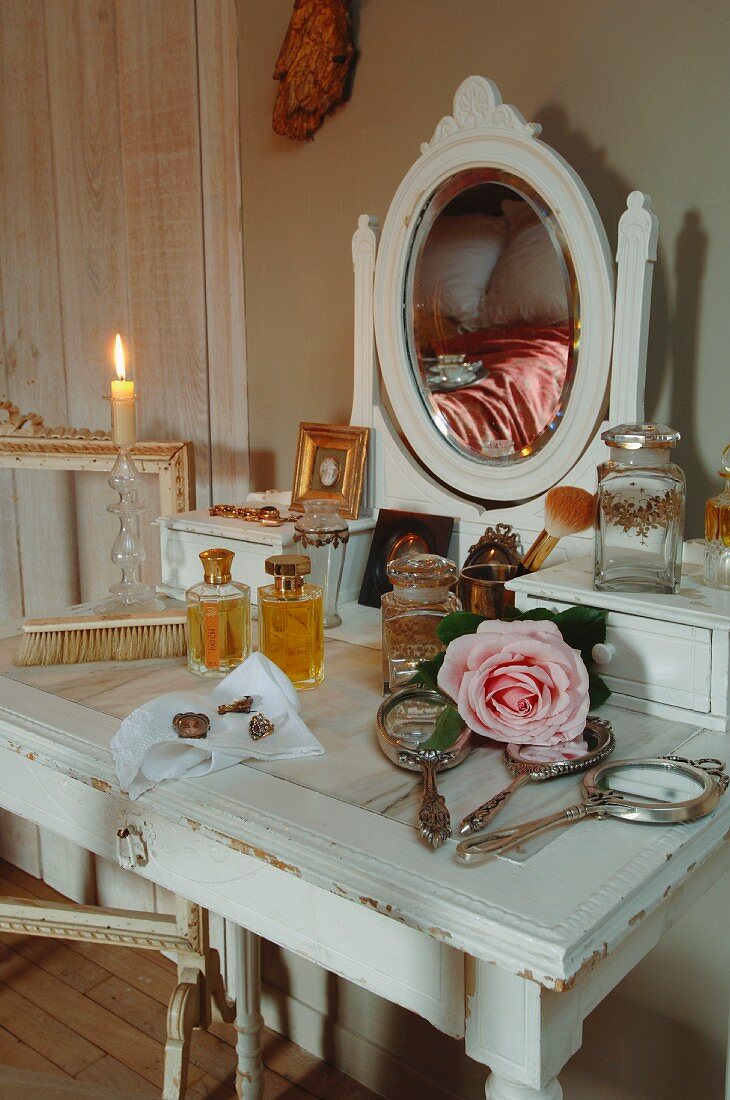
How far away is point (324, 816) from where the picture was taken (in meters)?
0.72

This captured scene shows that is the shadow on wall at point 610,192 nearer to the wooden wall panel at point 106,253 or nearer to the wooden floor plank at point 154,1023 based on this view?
the wooden wall panel at point 106,253

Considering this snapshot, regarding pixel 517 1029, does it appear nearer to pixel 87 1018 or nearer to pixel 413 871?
Answer: pixel 413 871

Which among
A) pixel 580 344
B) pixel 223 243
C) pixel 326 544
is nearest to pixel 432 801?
pixel 326 544

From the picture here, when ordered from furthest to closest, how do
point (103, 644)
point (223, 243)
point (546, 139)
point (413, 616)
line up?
point (223, 243) → point (546, 139) → point (103, 644) → point (413, 616)

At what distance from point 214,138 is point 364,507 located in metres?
0.70

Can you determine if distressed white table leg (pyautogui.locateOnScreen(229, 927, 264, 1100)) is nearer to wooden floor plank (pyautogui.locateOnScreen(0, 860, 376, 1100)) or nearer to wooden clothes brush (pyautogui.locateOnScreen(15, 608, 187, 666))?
wooden floor plank (pyautogui.locateOnScreen(0, 860, 376, 1100))

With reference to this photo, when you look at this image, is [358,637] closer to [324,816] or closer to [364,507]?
[364,507]

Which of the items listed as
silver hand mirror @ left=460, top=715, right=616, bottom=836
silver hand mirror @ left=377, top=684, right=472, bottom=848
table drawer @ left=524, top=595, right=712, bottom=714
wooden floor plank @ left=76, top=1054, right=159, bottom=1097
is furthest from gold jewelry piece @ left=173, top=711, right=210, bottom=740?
wooden floor plank @ left=76, top=1054, right=159, bottom=1097

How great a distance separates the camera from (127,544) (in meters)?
1.37

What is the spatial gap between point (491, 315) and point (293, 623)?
1.46 feet

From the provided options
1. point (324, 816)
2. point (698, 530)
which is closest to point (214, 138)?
point (698, 530)

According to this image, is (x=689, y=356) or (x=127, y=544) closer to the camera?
(x=689, y=356)

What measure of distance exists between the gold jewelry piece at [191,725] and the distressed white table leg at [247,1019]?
75 centimetres

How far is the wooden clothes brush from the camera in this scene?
1.05 metres
